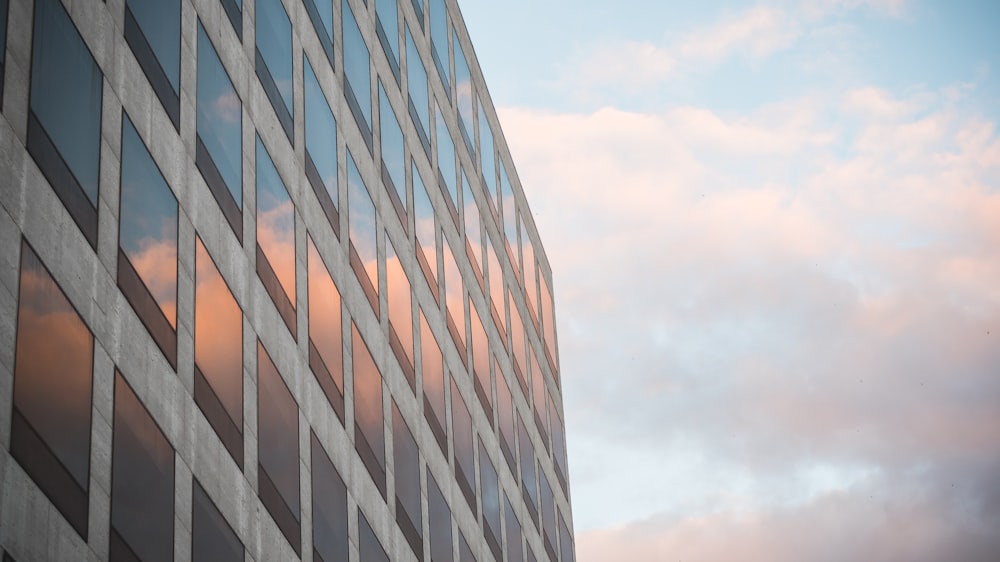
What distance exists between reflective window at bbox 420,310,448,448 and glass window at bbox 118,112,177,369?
15.7 m

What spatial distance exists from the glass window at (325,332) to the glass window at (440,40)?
1666 centimetres

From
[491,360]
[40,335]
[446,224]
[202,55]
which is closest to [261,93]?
[202,55]

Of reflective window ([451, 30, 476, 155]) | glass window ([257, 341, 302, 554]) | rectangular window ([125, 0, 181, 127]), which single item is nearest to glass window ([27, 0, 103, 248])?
rectangular window ([125, 0, 181, 127])

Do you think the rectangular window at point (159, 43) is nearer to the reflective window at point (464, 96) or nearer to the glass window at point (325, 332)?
the glass window at point (325, 332)

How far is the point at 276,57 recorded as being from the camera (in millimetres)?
31328

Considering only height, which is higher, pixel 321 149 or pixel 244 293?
pixel 321 149

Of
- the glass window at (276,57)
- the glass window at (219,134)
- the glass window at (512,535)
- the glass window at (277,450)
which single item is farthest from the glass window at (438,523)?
the glass window at (219,134)

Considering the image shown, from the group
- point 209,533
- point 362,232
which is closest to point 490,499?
point 362,232

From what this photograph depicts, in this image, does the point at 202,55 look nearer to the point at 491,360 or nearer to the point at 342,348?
the point at 342,348

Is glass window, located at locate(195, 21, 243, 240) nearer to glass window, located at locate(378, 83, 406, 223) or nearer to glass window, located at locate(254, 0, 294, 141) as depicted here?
glass window, located at locate(254, 0, 294, 141)

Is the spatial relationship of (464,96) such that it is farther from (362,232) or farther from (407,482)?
(407,482)

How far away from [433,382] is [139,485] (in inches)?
728

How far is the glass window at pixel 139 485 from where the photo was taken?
20844mm

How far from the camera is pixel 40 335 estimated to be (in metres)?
19.6
